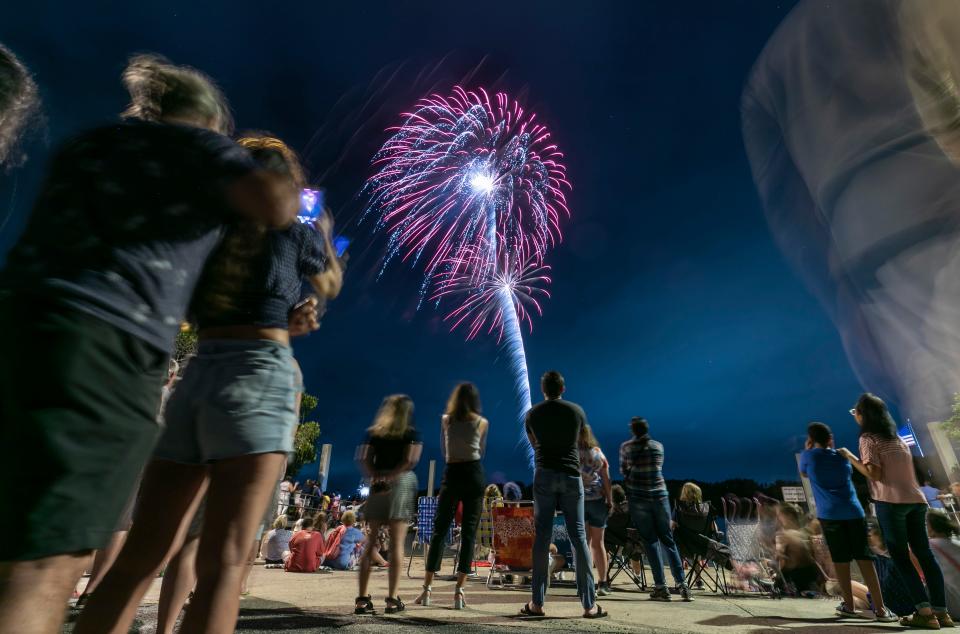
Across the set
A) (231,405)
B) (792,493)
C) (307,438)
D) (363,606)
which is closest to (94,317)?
(231,405)

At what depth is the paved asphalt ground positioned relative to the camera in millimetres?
3531

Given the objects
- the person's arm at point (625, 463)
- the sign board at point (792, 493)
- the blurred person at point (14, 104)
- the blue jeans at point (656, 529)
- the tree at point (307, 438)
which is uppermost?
the tree at point (307, 438)

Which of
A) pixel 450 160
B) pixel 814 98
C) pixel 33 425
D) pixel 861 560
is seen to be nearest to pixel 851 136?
pixel 814 98

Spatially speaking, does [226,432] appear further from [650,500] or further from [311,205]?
[650,500]

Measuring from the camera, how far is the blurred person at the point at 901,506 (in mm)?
4254

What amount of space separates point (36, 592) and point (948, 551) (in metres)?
6.80

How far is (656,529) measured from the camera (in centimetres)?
612

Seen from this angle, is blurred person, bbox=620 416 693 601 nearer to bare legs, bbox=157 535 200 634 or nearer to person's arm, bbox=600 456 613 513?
person's arm, bbox=600 456 613 513

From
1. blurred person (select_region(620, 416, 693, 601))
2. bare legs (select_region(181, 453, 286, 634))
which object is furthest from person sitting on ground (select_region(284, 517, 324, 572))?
bare legs (select_region(181, 453, 286, 634))

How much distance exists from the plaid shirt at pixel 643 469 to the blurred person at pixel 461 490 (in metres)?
2.32

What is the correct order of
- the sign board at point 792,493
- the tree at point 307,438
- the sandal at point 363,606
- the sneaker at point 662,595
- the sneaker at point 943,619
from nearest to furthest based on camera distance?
the sandal at point 363,606
the sneaker at point 943,619
the sneaker at point 662,595
the sign board at point 792,493
the tree at point 307,438

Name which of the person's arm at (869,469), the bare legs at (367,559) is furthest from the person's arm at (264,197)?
the person's arm at (869,469)

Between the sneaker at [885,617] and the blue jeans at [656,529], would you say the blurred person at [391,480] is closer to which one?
the blue jeans at [656,529]

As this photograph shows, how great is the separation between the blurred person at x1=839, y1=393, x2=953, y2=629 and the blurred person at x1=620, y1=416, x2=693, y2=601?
209cm
